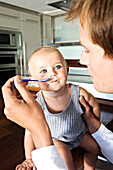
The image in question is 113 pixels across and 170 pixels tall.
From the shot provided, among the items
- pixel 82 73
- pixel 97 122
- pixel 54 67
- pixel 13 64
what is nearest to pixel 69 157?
pixel 97 122

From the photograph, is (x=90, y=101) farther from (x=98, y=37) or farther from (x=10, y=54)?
(x=10, y=54)

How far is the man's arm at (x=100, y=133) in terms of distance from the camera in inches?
27.0

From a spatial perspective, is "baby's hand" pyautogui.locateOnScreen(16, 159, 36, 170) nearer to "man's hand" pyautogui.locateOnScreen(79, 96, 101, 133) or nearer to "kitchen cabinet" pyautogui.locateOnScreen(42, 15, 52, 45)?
"man's hand" pyautogui.locateOnScreen(79, 96, 101, 133)

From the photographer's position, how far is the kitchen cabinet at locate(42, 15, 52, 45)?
3537 millimetres

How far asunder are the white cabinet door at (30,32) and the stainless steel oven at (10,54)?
0.15 m

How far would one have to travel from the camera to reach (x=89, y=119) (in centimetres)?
73

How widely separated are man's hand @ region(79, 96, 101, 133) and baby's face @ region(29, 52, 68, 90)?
0.13 m

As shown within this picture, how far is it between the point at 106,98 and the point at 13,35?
7.35 ft

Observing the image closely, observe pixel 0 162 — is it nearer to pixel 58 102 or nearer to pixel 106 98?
pixel 58 102

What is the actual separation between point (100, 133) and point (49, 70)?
13.8 inches

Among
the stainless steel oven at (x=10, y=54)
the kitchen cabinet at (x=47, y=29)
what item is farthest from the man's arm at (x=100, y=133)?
the kitchen cabinet at (x=47, y=29)

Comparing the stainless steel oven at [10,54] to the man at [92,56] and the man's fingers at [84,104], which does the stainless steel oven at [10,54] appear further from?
the man at [92,56]

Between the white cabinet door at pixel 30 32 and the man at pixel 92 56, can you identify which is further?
the white cabinet door at pixel 30 32

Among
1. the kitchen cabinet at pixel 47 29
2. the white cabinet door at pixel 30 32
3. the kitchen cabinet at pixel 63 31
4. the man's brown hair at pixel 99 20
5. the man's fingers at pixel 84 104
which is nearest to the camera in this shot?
the man's brown hair at pixel 99 20
